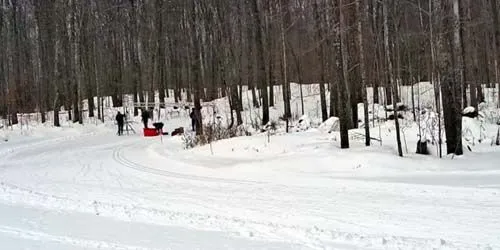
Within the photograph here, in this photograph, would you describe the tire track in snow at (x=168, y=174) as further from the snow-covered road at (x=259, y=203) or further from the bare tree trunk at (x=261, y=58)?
the bare tree trunk at (x=261, y=58)

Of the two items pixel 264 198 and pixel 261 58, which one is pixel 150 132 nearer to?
pixel 261 58

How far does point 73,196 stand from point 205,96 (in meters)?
33.1

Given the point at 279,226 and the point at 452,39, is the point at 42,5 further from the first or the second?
the point at 279,226

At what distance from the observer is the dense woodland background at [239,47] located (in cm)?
1522

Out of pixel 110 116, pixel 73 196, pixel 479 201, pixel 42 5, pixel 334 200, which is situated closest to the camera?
pixel 479 201

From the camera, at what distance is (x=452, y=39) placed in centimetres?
1198

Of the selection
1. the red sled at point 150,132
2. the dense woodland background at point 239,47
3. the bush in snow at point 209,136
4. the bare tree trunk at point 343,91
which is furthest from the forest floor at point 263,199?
the red sled at point 150,132

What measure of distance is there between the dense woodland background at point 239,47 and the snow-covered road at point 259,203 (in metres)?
2.34

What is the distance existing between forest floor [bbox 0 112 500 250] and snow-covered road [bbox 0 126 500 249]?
22 millimetres

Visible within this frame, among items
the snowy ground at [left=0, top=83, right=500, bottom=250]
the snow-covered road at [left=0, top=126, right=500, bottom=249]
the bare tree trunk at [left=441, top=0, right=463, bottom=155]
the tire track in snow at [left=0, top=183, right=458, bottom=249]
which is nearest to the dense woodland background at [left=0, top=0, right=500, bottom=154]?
the bare tree trunk at [left=441, top=0, right=463, bottom=155]

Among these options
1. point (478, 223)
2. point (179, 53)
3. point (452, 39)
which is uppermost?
point (179, 53)

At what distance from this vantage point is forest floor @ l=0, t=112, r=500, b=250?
6.30 meters

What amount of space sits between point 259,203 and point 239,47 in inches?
1238

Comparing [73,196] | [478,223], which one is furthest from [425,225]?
[73,196]
